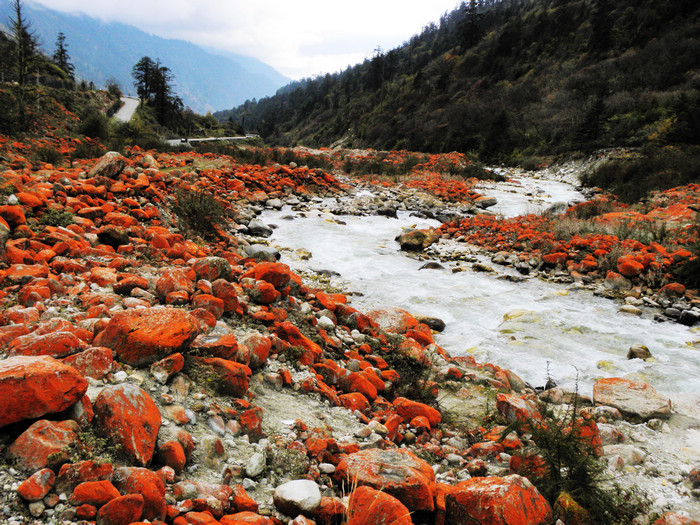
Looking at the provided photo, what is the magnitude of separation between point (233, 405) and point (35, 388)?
119 centimetres

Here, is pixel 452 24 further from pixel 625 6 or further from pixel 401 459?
pixel 401 459

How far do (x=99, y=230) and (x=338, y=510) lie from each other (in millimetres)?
5020

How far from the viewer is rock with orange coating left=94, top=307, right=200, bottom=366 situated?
8.08 ft

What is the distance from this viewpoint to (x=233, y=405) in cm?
260

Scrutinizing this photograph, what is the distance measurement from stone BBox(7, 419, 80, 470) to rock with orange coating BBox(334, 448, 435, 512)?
134 cm

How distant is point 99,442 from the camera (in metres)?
1.74

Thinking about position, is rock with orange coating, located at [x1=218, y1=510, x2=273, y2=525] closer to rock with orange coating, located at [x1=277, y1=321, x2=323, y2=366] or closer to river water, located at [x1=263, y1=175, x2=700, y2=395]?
rock with orange coating, located at [x1=277, y1=321, x2=323, y2=366]

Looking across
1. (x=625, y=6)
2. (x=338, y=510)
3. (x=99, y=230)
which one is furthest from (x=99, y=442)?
(x=625, y=6)

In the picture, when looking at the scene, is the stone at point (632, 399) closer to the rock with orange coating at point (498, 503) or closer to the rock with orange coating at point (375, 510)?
the rock with orange coating at point (498, 503)

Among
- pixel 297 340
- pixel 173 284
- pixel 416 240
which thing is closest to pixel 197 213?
pixel 173 284

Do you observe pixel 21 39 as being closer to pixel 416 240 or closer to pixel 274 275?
pixel 416 240

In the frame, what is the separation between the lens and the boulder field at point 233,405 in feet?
5.39

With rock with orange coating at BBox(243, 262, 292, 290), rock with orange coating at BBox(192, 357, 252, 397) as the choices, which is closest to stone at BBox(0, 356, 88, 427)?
rock with orange coating at BBox(192, 357, 252, 397)

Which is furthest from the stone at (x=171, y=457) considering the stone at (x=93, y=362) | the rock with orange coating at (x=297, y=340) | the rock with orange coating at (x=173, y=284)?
the rock with orange coating at (x=173, y=284)
